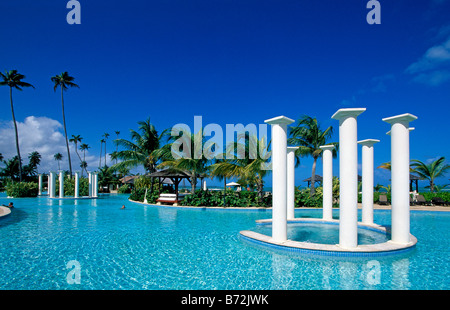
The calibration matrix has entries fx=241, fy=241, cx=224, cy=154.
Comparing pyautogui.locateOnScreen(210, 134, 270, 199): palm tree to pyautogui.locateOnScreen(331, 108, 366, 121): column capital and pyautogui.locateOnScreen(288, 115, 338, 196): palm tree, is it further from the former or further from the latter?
pyautogui.locateOnScreen(331, 108, 366, 121): column capital

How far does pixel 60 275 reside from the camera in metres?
4.76

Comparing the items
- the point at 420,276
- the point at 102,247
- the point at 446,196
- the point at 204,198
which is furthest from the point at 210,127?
the point at 446,196

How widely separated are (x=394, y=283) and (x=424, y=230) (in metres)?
7.28

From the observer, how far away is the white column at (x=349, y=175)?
19.3 feet

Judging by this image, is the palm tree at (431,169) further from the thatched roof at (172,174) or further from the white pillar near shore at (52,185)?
the white pillar near shore at (52,185)

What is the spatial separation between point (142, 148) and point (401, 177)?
72.4ft

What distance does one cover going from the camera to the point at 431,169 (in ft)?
70.7

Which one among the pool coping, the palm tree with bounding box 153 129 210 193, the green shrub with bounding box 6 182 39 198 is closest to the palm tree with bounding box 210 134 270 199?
the palm tree with bounding box 153 129 210 193

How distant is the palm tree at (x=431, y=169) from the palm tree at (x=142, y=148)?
2397 centimetres

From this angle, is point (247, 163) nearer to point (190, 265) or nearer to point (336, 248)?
point (336, 248)

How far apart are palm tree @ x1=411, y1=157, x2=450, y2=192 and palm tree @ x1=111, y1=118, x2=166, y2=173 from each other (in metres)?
24.0

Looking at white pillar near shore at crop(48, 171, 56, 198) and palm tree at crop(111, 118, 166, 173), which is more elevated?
palm tree at crop(111, 118, 166, 173)

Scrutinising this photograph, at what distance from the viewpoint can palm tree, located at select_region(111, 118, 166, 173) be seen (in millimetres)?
23406

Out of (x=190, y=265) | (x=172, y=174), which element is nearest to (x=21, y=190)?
(x=172, y=174)
